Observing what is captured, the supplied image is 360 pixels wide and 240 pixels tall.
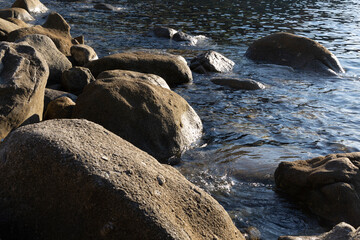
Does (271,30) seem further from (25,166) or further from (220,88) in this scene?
(25,166)

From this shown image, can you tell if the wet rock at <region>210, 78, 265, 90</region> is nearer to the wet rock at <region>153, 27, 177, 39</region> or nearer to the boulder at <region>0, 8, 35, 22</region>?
the wet rock at <region>153, 27, 177, 39</region>

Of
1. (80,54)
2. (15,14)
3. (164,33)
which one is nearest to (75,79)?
(80,54)

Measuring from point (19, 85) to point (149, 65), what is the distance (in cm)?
499

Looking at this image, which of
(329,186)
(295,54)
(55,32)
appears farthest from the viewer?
(295,54)

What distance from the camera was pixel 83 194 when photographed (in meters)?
3.20

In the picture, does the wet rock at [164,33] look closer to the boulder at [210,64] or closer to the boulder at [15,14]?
the boulder at [210,64]

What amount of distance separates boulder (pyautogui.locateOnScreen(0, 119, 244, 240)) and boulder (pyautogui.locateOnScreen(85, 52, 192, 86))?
644 cm

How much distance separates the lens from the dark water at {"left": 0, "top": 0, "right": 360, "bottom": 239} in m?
5.77

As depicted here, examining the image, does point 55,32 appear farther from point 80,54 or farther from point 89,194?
point 89,194

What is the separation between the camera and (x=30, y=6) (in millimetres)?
20266

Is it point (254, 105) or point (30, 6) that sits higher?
point (254, 105)

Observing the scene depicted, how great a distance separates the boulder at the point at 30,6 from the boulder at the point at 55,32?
919 centimetres

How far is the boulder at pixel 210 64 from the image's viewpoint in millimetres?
12070

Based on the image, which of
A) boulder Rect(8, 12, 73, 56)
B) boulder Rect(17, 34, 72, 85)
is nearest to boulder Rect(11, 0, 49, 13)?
boulder Rect(8, 12, 73, 56)
